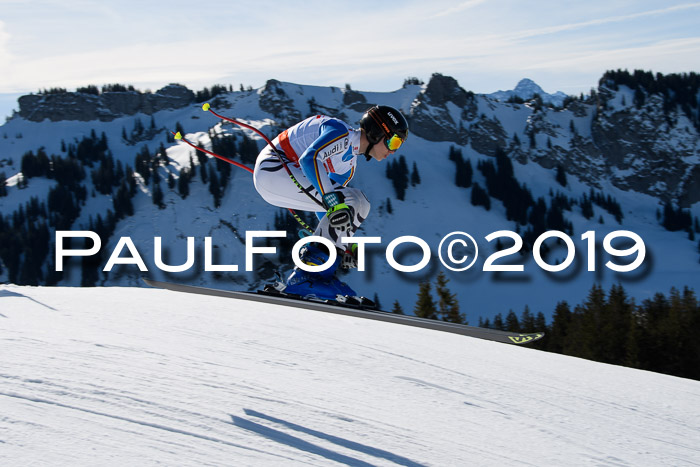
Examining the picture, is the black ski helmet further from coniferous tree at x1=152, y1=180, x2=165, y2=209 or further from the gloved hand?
coniferous tree at x1=152, y1=180, x2=165, y2=209

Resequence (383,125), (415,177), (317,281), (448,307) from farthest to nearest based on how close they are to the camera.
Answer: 1. (415,177)
2. (448,307)
3. (317,281)
4. (383,125)

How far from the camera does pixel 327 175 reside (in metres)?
5.18

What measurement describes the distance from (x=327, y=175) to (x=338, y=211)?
36 cm

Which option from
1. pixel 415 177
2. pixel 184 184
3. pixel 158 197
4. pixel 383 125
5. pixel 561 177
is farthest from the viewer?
pixel 561 177

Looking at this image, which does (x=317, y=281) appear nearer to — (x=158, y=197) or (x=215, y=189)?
(x=215, y=189)

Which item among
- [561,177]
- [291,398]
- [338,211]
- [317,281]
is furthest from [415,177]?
[291,398]

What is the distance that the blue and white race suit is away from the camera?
515cm

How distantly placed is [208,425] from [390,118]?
3.30m

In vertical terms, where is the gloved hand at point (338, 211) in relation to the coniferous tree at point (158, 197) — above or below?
below

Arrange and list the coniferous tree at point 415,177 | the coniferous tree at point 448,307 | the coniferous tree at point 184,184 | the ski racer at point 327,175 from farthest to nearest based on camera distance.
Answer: the coniferous tree at point 415,177 < the coniferous tree at point 184,184 < the coniferous tree at point 448,307 < the ski racer at point 327,175

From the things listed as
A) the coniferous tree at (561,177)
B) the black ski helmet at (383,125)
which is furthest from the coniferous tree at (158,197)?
the black ski helmet at (383,125)

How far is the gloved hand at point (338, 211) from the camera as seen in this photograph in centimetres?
503

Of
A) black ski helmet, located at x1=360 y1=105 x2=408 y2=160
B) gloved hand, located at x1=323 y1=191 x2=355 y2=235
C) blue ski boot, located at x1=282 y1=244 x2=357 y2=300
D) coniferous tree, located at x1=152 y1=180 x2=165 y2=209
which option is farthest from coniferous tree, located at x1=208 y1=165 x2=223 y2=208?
gloved hand, located at x1=323 y1=191 x2=355 y2=235

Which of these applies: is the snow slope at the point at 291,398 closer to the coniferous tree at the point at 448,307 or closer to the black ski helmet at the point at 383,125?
the black ski helmet at the point at 383,125
